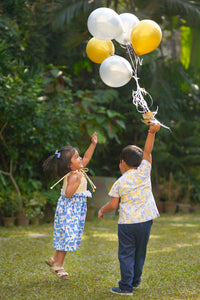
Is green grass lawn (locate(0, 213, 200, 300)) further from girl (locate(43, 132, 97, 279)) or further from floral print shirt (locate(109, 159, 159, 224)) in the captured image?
floral print shirt (locate(109, 159, 159, 224))

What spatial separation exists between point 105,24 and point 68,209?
1502 millimetres

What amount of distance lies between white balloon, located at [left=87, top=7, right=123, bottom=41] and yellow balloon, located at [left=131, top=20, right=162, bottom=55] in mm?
148

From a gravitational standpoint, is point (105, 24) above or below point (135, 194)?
above

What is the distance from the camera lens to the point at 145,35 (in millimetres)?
3432

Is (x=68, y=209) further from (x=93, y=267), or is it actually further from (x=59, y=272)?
(x=93, y=267)

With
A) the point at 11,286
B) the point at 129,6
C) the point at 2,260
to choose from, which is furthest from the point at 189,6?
the point at 11,286

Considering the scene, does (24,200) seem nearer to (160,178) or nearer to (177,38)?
(160,178)

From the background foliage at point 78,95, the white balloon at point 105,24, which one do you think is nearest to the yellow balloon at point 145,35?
the white balloon at point 105,24

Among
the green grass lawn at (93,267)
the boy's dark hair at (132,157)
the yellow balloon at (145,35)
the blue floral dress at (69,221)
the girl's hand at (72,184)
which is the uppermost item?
the yellow balloon at (145,35)

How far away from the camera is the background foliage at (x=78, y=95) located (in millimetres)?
6692

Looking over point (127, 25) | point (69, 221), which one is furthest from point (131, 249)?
point (127, 25)

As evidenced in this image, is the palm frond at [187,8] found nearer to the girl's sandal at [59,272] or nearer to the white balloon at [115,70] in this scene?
the white balloon at [115,70]

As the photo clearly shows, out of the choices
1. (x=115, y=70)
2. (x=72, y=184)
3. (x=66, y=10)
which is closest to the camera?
(x=72, y=184)

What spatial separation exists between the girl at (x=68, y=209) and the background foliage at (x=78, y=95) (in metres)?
2.72
